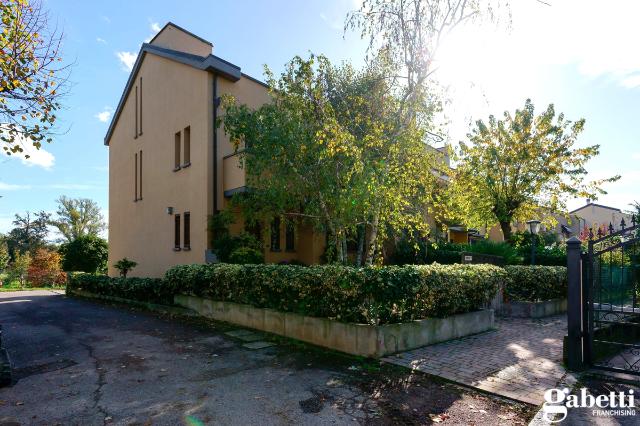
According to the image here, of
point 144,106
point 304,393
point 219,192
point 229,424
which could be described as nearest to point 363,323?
point 304,393

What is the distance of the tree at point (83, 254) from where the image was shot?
2147 centimetres

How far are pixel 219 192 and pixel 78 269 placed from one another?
1259 cm

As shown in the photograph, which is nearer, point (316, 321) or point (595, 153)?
point (316, 321)

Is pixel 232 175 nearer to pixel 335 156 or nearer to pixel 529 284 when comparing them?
pixel 335 156

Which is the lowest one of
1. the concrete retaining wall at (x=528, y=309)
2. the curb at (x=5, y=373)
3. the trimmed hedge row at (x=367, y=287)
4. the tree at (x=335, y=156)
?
the concrete retaining wall at (x=528, y=309)

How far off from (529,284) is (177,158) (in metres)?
13.5

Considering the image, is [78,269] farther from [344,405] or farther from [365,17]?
[344,405]

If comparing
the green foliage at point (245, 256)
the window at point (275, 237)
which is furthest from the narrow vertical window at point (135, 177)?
the green foliage at point (245, 256)

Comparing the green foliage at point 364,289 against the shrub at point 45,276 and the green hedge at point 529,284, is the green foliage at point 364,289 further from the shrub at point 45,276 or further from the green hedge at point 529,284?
the shrub at point 45,276

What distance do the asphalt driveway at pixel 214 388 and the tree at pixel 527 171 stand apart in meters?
14.3

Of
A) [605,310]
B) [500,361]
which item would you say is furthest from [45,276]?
[605,310]

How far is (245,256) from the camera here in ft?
39.5

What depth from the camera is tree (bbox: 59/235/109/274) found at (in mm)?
21469

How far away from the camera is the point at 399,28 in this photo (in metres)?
9.88
